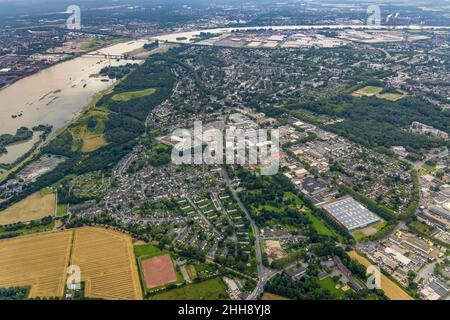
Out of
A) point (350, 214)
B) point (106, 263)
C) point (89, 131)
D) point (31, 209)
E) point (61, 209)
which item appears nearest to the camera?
point (106, 263)

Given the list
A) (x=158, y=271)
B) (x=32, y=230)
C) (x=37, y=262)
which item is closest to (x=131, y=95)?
(x=32, y=230)

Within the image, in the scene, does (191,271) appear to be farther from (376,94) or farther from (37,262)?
(376,94)

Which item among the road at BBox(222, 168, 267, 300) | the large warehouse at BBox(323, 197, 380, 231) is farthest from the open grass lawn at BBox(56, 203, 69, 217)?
the large warehouse at BBox(323, 197, 380, 231)

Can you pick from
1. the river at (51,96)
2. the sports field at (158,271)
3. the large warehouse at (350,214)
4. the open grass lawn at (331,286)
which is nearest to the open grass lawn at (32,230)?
the sports field at (158,271)

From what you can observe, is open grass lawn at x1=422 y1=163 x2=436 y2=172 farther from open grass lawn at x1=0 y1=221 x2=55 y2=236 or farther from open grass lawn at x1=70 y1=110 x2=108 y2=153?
open grass lawn at x1=70 y1=110 x2=108 y2=153
